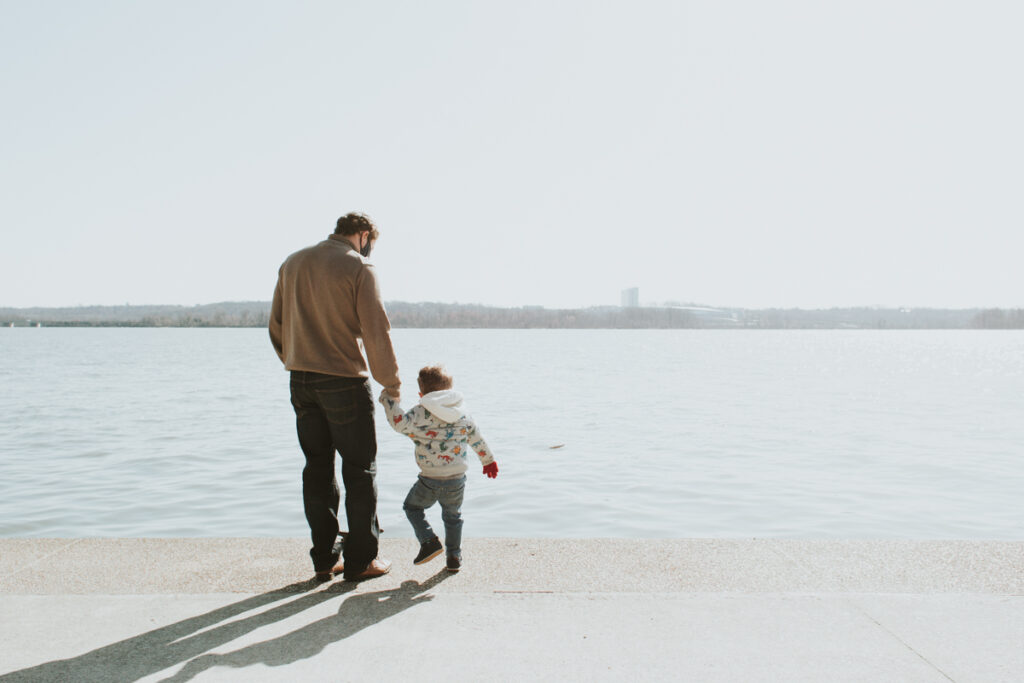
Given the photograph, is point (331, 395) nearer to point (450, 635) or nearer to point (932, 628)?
point (450, 635)

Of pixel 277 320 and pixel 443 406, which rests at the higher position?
pixel 277 320

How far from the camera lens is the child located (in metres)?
4.62

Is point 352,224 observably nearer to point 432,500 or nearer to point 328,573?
point 432,500

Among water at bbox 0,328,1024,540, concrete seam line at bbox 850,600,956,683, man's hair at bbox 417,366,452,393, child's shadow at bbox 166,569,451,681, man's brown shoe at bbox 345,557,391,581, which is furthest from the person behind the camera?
water at bbox 0,328,1024,540

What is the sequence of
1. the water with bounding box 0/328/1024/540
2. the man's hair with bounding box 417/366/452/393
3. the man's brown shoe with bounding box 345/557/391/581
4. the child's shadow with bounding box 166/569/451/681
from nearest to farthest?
1. the child's shadow with bounding box 166/569/451/681
2. the man's brown shoe with bounding box 345/557/391/581
3. the man's hair with bounding box 417/366/452/393
4. the water with bounding box 0/328/1024/540

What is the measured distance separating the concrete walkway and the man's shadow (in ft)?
0.04

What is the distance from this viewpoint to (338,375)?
4.45 metres

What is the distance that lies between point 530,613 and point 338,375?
5.09ft

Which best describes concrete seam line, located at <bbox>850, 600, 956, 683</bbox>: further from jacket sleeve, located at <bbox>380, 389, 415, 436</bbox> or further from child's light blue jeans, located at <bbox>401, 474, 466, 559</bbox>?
jacket sleeve, located at <bbox>380, 389, 415, 436</bbox>

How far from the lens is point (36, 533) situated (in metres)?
9.05

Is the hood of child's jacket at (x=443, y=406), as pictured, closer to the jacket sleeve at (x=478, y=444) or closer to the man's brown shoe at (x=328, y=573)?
the jacket sleeve at (x=478, y=444)

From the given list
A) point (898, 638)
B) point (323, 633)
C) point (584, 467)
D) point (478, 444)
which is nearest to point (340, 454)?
point (478, 444)

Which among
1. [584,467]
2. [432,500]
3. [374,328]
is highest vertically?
[374,328]

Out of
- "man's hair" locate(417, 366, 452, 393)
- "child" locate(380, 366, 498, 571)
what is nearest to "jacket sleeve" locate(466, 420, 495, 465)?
"child" locate(380, 366, 498, 571)
